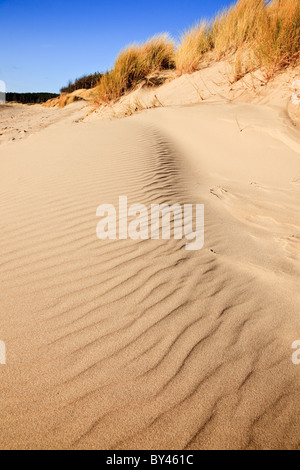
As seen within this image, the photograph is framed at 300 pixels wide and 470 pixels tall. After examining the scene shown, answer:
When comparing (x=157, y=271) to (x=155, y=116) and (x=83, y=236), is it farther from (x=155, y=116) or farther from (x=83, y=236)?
(x=155, y=116)

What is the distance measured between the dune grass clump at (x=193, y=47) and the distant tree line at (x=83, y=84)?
38.4 ft

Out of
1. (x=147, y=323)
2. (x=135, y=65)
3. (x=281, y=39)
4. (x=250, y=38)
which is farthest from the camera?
(x=135, y=65)

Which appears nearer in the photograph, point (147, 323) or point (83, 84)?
point (147, 323)

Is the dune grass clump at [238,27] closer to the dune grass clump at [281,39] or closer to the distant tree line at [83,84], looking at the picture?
the dune grass clump at [281,39]

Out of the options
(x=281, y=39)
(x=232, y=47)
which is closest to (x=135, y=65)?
(x=232, y=47)

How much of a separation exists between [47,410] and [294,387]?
1171mm

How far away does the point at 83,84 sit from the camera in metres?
22.5

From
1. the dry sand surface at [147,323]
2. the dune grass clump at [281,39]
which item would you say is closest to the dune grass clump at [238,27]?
the dune grass clump at [281,39]

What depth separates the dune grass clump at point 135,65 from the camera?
1102 centimetres

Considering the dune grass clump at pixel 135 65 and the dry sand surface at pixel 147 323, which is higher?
the dune grass clump at pixel 135 65

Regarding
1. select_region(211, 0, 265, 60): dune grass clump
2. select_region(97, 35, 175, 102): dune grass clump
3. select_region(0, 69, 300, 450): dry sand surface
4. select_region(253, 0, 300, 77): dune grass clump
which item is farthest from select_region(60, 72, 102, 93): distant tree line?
select_region(0, 69, 300, 450): dry sand surface

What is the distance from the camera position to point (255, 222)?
10.1 ft

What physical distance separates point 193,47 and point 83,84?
15163 mm

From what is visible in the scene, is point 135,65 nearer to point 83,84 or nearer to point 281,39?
point 281,39
